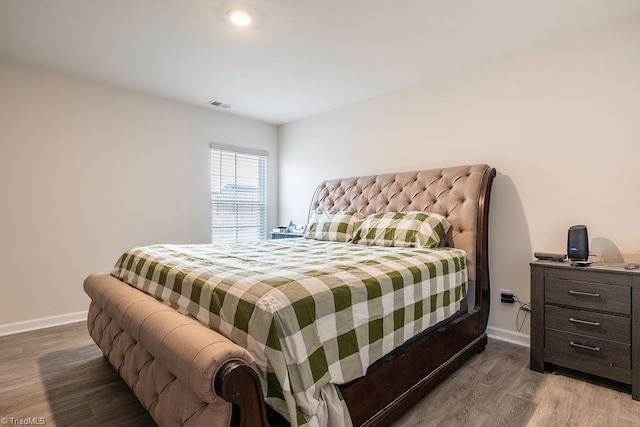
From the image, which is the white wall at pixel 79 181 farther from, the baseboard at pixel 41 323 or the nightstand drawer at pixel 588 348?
the nightstand drawer at pixel 588 348

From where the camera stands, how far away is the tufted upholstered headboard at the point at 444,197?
2.55 metres

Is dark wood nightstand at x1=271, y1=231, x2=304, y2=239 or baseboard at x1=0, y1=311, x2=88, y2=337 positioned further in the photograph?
dark wood nightstand at x1=271, y1=231, x2=304, y2=239

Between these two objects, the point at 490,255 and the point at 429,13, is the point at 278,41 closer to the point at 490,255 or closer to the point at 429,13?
the point at 429,13

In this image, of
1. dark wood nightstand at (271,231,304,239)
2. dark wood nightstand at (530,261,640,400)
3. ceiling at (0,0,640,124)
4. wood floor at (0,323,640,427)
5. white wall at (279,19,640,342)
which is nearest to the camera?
wood floor at (0,323,640,427)

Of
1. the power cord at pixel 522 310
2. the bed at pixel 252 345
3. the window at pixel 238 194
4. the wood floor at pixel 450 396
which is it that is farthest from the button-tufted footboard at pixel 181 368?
the window at pixel 238 194

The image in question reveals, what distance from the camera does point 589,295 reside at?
1.96 meters

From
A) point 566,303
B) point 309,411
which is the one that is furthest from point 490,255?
point 309,411

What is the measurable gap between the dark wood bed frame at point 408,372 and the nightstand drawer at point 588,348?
1.57ft

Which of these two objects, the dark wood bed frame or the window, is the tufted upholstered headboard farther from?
the window

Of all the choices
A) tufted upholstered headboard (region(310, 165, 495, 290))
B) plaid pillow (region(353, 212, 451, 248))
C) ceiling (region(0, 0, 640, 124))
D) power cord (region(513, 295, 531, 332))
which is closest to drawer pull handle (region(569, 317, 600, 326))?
power cord (region(513, 295, 531, 332))

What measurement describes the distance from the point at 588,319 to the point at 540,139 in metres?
1.36

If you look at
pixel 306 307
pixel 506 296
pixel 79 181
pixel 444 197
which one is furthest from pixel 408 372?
pixel 79 181

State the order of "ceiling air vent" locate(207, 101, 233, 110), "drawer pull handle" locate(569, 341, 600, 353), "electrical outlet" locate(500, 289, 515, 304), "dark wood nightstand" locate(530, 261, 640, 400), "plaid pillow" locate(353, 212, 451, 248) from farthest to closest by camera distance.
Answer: "ceiling air vent" locate(207, 101, 233, 110), "electrical outlet" locate(500, 289, 515, 304), "plaid pillow" locate(353, 212, 451, 248), "drawer pull handle" locate(569, 341, 600, 353), "dark wood nightstand" locate(530, 261, 640, 400)

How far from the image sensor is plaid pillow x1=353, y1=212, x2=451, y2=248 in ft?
8.27
